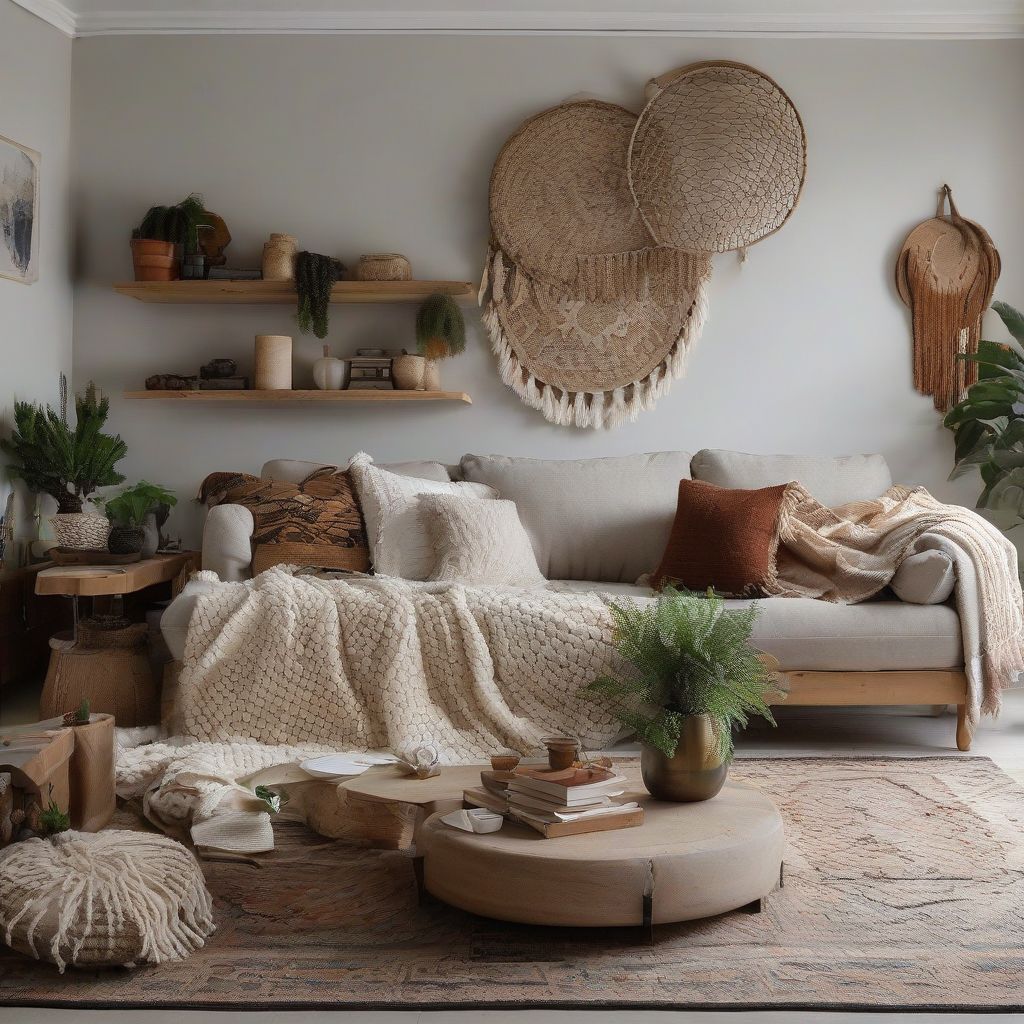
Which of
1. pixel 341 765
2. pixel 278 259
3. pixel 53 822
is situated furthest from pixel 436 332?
pixel 53 822

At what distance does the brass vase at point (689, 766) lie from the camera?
2148mm

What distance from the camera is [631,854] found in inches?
75.5

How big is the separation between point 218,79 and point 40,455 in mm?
1674

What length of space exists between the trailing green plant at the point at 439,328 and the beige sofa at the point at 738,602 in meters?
0.44

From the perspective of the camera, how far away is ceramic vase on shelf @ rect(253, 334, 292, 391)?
4332 millimetres

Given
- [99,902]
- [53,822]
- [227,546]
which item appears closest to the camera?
[99,902]

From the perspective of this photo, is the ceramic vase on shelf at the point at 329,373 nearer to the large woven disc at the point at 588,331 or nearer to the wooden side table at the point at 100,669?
the large woven disc at the point at 588,331

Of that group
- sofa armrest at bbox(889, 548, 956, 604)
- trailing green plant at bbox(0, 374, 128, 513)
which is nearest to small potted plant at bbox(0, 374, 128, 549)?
trailing green plant at bbox(0, 374, 128, 513)

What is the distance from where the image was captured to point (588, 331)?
4480 mm

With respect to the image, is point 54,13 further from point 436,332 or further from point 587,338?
point 587,338

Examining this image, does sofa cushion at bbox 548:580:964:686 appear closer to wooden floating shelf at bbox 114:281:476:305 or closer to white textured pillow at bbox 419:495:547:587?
white textured pillow at bbox 419:495:547:587

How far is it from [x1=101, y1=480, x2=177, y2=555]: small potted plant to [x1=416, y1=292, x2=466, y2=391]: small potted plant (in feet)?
3.57

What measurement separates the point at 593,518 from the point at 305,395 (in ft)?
3.99

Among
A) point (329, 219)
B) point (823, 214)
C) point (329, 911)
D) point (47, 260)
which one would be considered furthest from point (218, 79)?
point (329, 911)
